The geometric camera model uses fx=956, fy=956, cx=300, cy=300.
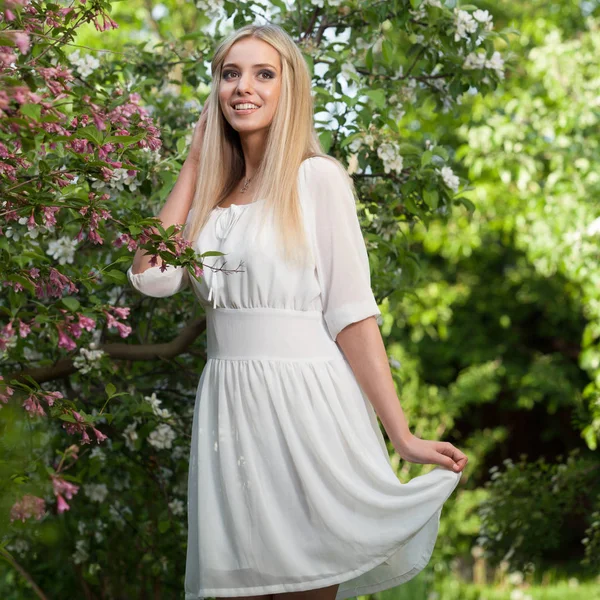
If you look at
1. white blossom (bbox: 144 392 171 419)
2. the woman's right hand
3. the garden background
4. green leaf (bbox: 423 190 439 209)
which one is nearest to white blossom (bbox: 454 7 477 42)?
the garden background

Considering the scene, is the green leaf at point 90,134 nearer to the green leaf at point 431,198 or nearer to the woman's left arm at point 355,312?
the woman's left arm at point 355,312

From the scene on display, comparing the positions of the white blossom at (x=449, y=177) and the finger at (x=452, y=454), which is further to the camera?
the white blossom at (x=449, y=177)

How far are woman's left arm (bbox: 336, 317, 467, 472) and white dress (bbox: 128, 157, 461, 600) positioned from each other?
36 millimetres

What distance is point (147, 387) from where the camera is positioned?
3.10 meters

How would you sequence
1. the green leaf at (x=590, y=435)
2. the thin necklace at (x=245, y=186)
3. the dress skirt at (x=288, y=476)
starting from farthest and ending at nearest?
the green leaf at (x=590, y=435), the thin necklace at (x=245, y=186), the dress skirt at (x=288, y=476)

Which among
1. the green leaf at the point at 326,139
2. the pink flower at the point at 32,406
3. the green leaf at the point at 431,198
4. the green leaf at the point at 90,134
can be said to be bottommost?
the pink flower at the point at 32,406

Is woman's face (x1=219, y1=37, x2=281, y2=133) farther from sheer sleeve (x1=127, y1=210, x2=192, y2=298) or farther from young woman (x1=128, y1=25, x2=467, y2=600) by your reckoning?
sheer sleeve (x1=127, y1=210, x2=192, y2=298)

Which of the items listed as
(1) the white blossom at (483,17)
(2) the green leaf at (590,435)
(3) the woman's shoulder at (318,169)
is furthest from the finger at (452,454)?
(2) the green leaf at (590,435)

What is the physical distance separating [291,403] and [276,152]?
22.0 inches

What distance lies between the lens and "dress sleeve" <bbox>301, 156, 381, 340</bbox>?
2037 millimetres

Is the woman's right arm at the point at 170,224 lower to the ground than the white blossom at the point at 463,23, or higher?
lower

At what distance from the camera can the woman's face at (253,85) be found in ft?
7.09

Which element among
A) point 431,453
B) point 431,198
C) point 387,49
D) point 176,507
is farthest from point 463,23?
point 176,507

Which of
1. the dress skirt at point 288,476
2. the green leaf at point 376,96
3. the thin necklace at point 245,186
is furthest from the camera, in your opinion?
the green leaf at point 376,96
